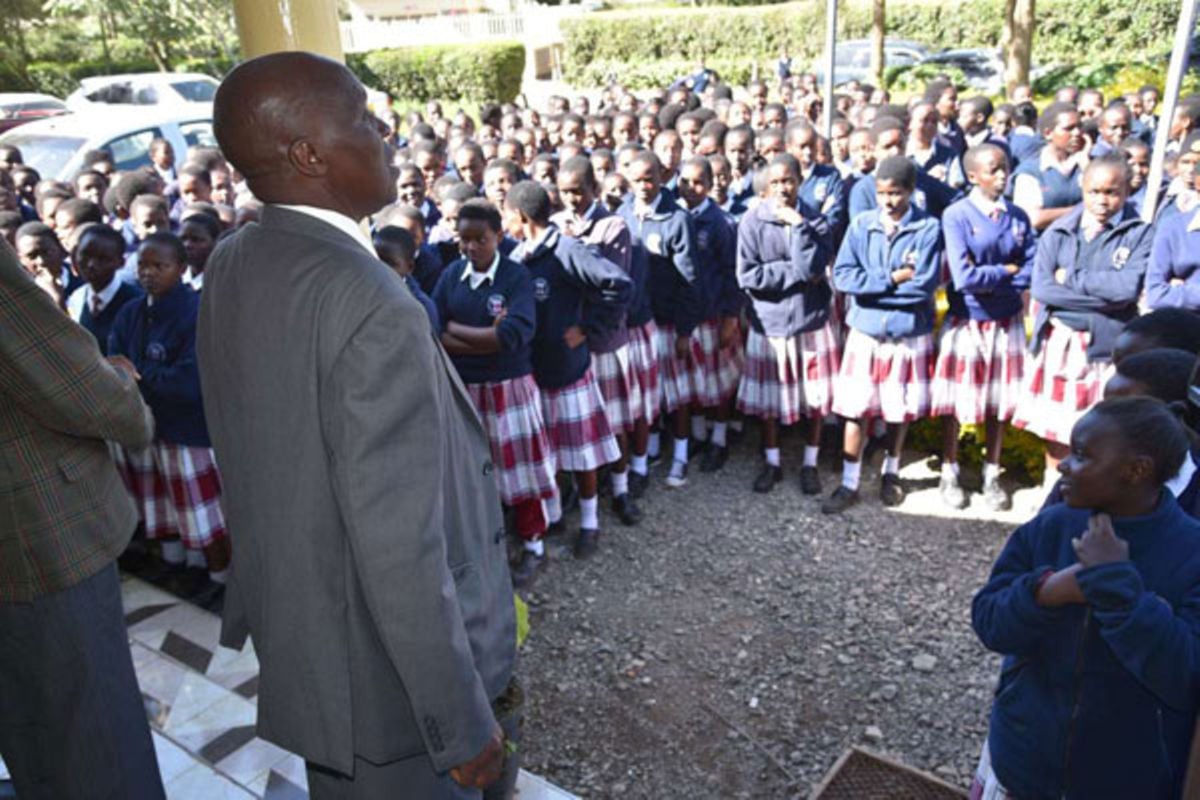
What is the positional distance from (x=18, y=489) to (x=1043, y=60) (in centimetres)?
2625

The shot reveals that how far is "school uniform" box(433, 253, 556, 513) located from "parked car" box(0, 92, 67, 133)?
1474cm

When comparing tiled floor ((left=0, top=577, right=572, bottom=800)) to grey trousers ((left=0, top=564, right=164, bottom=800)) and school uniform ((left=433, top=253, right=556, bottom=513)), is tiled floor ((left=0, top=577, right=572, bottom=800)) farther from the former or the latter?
school uniform ((left=433, top=253, right=556, bottom=513))

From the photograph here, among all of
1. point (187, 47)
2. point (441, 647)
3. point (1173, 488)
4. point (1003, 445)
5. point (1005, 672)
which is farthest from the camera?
point (187, 47)

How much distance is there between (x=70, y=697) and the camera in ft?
7.86

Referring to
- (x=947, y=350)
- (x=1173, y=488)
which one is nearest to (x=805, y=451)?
(x=947, y=350)

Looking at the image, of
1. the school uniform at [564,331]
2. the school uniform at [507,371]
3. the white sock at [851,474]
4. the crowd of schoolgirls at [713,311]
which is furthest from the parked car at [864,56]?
the school uniform at [507,371]

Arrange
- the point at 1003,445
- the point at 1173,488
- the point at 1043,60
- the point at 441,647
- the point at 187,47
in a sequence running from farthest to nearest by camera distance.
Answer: the point at 187,47 → the point at 1043,60 → the point at 1003,445 → the point at 1173,488 → the point at 441,647

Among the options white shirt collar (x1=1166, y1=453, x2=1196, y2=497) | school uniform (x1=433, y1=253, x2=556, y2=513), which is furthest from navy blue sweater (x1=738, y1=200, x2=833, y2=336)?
white shirt collar (x1=1166, y1=453, x2=1196, y2=497)

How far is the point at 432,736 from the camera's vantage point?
5.50 ft

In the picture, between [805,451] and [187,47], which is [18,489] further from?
[187,47]

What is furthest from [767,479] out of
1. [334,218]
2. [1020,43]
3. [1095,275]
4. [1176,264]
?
[1020,43]

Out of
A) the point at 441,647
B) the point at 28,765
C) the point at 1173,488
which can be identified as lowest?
the point at 28,765

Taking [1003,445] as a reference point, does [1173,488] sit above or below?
above

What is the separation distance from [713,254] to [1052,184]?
2.74 metres
